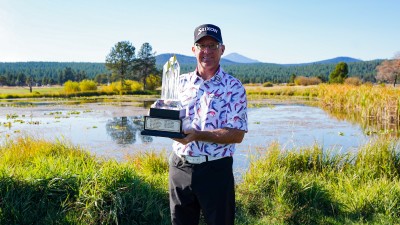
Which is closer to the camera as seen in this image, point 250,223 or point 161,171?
point 250,223

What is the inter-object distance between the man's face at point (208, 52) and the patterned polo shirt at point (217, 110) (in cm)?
7

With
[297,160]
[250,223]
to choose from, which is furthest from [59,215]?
[297,160]

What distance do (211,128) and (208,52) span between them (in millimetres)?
453

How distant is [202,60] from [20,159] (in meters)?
4.16

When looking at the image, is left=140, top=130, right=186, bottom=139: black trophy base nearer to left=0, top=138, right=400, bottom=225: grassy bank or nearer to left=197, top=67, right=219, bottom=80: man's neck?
left=197, top=67, right=219, bottom=80: man's neck

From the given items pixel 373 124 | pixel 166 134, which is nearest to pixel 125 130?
pixel 373 124

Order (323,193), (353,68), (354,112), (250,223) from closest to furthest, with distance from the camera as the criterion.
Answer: (250,223) < (323,193) < (354,112) < (353,68)

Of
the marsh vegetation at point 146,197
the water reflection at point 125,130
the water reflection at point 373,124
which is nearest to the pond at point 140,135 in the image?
the water reflection at point 125,130

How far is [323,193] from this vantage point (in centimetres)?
454

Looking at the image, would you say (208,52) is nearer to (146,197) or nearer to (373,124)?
(146,197)

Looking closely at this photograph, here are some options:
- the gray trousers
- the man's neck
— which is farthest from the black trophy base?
the man's neck

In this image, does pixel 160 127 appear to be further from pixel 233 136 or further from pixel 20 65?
pixel 20 65

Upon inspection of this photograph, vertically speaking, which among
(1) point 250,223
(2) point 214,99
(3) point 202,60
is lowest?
(1) point 250,223

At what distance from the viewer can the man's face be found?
8.01ft
